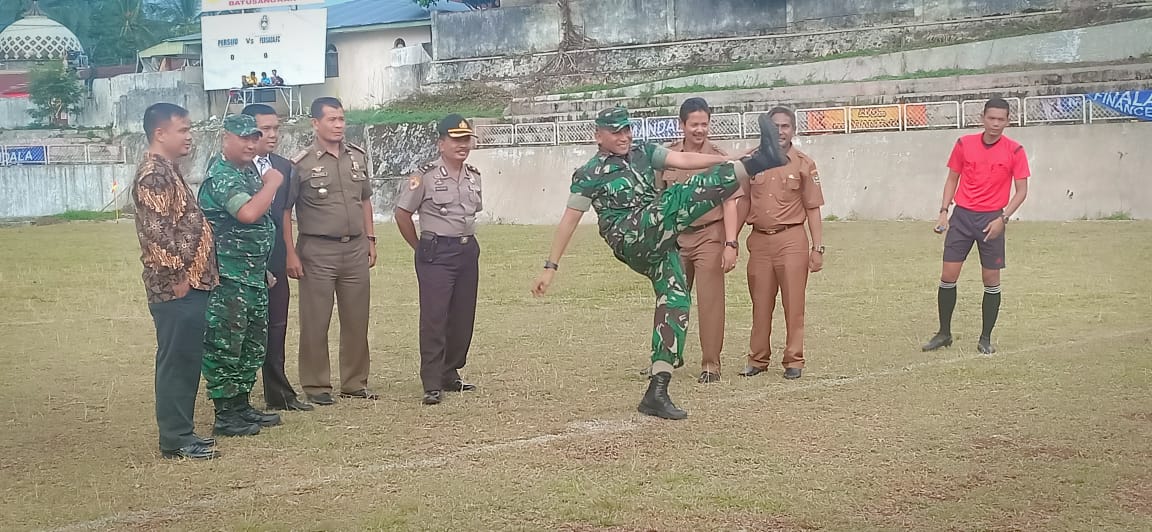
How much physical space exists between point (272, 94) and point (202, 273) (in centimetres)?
3779

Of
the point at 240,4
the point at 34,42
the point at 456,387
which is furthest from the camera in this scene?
the point at 34,42

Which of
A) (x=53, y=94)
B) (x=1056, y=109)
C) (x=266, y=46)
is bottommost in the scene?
(x=1056, y=109)

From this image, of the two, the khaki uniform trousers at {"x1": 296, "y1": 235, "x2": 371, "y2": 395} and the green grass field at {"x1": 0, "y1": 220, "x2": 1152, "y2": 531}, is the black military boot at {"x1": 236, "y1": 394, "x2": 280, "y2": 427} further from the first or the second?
the khaki uniform trousers at {"x1": 296, "y1": 235, "x2": 371, "y2": 395}

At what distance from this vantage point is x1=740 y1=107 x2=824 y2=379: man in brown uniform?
852 centimetres

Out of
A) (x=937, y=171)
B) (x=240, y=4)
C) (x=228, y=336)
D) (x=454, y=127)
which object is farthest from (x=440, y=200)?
(x=240, y=4)

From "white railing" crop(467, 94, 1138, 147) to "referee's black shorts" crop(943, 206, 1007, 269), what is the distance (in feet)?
36.4

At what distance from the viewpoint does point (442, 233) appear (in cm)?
810

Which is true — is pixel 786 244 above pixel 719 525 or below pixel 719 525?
above

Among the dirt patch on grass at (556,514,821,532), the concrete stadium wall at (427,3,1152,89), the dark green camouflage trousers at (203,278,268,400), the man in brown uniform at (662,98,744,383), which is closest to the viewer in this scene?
the dirt patch on grass at (556,514,821,532)

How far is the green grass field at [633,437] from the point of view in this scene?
523cm

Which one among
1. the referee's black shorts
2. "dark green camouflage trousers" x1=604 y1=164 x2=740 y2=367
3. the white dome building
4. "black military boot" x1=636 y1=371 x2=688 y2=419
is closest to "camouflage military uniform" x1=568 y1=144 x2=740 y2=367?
"dark green camouflage trousers" x1=604 y1=164 x2=740 y2=367

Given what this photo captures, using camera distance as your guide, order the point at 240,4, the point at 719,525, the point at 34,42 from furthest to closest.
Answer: the point at 34,42
the point at 240,4
the point at 719,525

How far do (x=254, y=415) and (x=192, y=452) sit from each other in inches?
33.2

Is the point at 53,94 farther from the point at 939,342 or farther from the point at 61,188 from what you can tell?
the point at 939,342
